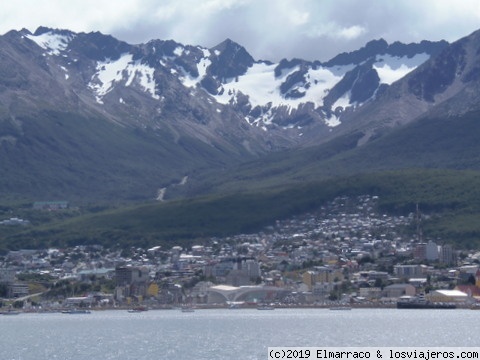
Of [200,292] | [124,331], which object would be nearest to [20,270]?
[200,292]

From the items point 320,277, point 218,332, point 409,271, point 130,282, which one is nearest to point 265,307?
point 320,277

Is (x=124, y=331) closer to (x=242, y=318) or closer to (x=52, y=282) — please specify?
(x=242, y=318)

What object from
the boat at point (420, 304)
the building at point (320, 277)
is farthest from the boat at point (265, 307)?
the boat at point (420, 304)

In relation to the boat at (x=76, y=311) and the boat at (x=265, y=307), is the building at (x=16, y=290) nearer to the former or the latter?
the boat at (x=76, y=311)

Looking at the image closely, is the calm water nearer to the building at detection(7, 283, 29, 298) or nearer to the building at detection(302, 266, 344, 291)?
the building at detection(302, 266, 344, 291)

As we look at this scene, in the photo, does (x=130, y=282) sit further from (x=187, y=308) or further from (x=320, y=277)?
(x=320, y=277)

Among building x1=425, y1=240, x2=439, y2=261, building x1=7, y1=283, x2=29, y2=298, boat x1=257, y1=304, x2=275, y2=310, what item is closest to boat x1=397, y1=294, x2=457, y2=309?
boat x1=257, y1=304, x2=275, y2=310
